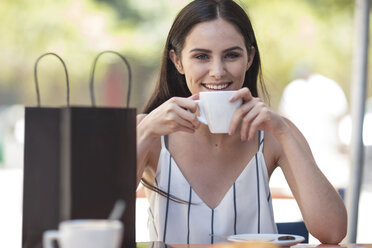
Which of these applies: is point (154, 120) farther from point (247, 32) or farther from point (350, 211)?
point (350, 211)

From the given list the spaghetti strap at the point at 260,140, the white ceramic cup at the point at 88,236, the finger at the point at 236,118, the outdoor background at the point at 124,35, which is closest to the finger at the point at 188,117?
the finger at the point at 236,118

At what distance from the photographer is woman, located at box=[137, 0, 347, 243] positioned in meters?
1.85

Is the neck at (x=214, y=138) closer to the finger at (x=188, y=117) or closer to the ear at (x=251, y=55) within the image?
the ear at (x=251, y=55)

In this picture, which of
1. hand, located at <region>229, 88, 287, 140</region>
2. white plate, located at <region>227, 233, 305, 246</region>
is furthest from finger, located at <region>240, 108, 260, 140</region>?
white plate, located at <region>227, 233, 305, 246</region>

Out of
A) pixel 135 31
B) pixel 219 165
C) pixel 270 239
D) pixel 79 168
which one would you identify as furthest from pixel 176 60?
pixel 135 31

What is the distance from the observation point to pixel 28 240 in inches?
50.0

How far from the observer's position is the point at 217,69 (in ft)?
6.40

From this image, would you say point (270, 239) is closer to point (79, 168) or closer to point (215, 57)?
point (79, 168)

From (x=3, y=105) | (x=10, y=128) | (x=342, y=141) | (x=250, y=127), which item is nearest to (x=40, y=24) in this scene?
(x=10, y=128)

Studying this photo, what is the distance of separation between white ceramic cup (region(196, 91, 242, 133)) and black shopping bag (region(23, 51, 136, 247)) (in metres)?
0.29

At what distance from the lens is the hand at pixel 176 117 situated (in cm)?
162

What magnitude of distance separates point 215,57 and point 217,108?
47 cm

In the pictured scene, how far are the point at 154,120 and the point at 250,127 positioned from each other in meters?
0.27

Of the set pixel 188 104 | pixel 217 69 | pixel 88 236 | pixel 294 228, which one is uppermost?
pixel 217 69
